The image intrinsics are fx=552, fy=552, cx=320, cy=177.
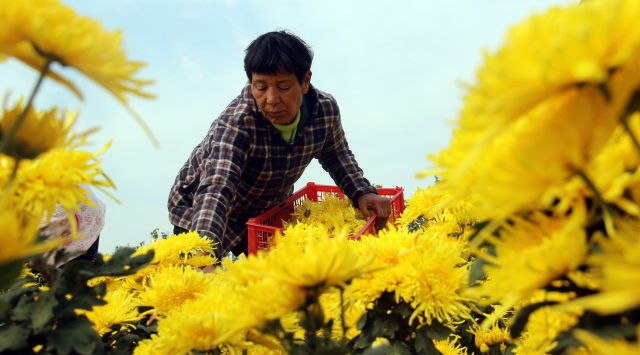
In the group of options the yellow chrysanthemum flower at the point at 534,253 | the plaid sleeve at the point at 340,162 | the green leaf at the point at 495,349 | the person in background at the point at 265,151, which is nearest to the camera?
the yellow chrysanthemum flower at the point at 534,253

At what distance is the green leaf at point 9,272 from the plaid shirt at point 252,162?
1.78 m

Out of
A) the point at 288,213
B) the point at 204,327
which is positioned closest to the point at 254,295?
the point at 204,327

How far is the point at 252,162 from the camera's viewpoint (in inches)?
123

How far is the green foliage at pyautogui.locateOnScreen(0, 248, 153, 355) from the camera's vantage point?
0.77 metres

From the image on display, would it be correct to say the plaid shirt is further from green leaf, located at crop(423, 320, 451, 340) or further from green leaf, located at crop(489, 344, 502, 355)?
green leaf, located at crop(423, 320, 451, 340)

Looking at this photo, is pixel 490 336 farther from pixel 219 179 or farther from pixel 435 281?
pixel 219 179

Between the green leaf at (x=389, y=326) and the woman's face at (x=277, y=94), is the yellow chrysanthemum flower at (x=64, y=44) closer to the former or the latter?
the green leaf at (x=389, y=326)

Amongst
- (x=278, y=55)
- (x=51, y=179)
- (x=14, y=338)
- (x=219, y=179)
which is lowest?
(x=14, y=338)

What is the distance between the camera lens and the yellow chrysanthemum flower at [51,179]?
2.34 ft

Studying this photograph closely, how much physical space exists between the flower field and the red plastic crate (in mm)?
1767

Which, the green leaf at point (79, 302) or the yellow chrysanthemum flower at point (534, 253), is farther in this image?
the green leaf at point (79, 302)

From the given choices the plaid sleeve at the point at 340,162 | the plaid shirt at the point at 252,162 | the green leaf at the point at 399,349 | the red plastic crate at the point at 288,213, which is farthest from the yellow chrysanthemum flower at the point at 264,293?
the plaid sleeve at the point at 340,162

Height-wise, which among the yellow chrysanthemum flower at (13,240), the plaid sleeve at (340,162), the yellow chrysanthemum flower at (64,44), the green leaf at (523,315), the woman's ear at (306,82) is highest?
the woman's ear at (306,82)

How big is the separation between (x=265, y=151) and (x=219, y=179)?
527mm
